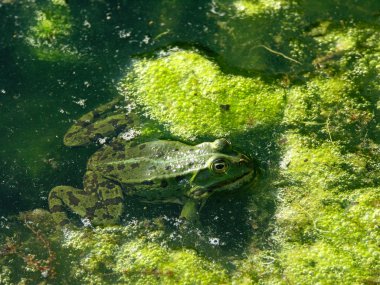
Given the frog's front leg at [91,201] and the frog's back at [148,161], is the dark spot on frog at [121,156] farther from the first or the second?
the frog's front leg at [91,201]

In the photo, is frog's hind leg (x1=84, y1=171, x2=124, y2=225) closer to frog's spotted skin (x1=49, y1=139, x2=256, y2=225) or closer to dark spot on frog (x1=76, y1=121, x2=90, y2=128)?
frog's spotted skin (x1=49, y1=139, x2=256, y2=225)

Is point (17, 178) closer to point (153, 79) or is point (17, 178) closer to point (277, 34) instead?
point (153, 79)

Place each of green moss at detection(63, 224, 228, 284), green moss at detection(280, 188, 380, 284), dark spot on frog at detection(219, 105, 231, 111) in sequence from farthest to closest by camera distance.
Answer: dark spot on frog at detection(219, 105, 231, 111) < green moss at detection(63, 224, 228, 284) < green moss at detection(280, 188, 380, 284)

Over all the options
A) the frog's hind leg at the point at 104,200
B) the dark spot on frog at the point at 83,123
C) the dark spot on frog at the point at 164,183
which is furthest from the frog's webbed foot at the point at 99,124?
the dark spot on frog at the point at 164,183

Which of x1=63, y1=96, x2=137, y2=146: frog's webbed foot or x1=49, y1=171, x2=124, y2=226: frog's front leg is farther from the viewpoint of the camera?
x1=63, y1=96, x2=137, y2=146: frog's webbed foot

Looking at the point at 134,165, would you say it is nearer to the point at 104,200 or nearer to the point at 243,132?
the point at 104,200

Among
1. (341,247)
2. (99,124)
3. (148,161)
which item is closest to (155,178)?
(148,161)

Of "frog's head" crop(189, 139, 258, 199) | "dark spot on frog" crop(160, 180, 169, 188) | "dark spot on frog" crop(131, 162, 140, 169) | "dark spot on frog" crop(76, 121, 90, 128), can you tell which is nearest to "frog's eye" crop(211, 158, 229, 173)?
"frog's head" crop(189, 139, 258, 199)

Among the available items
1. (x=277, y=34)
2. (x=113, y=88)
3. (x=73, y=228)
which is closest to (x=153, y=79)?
(x=113, y=88)
